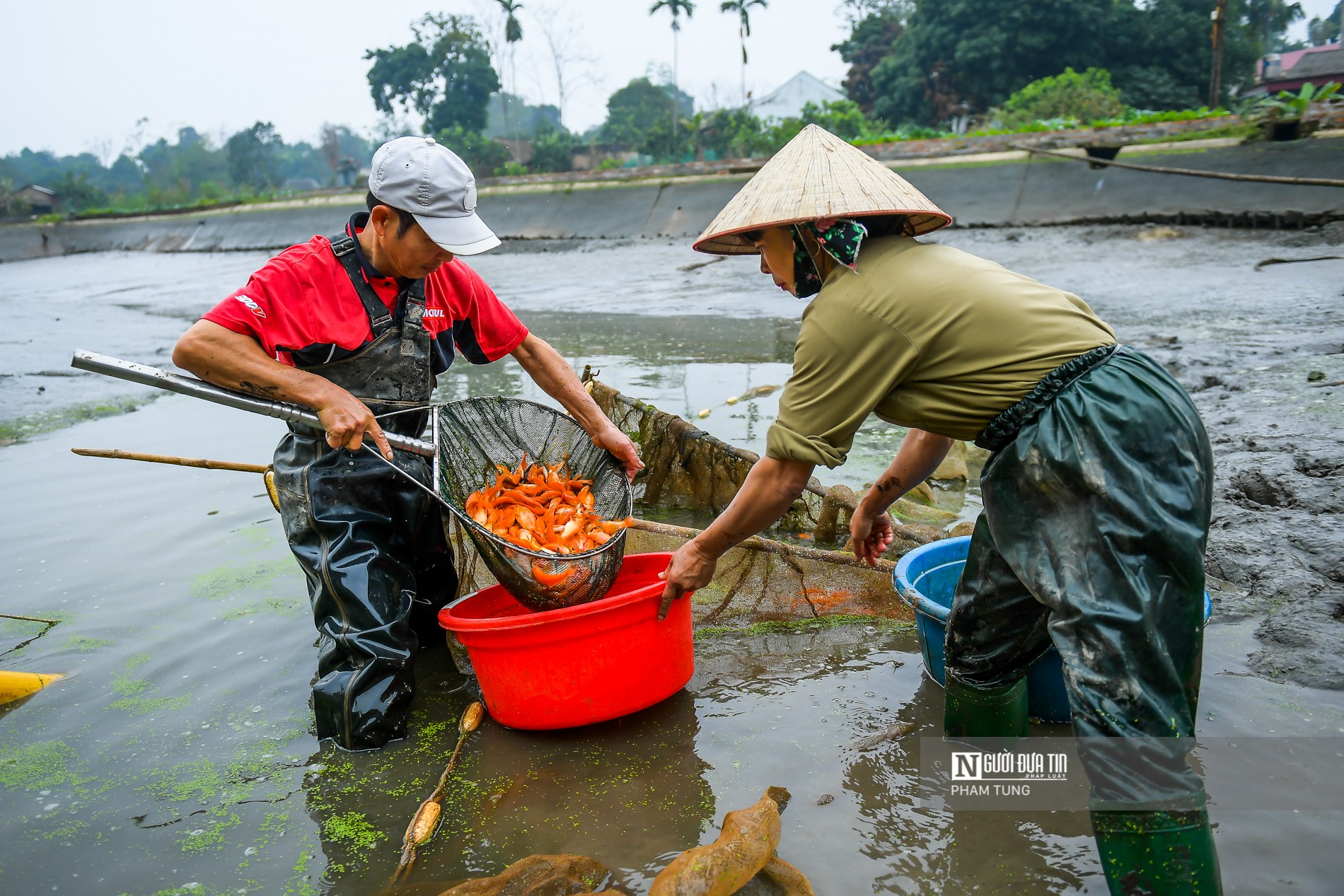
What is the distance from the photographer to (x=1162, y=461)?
6.89ft

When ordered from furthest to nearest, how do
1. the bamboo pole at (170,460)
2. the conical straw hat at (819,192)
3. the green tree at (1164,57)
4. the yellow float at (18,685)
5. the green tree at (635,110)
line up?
the green tree at (635,110)
the green tree at (1164,57)
the bamboo pole at (170,460)
the yellow float at (18,685)
the conical straw hat at (819,192)

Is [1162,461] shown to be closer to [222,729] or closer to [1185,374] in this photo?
[222,729]

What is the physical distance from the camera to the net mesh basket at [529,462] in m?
3.09

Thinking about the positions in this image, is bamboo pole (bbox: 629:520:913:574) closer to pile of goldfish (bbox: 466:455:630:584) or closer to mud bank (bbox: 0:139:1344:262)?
pile of goldfish (bbox: 466:455:630:584)

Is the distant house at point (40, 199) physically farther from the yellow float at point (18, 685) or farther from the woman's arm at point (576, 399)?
the woman's arm at point (576, 399)

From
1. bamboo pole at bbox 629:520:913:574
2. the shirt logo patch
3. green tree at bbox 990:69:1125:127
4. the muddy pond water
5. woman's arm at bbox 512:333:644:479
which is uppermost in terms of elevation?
green tree at bbox 990:69:1125:127

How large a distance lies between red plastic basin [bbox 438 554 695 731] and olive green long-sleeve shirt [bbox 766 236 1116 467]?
95 centimetres

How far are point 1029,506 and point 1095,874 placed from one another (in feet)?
3.30

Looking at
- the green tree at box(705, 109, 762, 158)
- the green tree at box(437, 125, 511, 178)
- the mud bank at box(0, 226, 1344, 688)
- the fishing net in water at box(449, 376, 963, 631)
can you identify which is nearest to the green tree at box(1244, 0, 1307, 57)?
the green tree at box(705, 109, 762, 158)

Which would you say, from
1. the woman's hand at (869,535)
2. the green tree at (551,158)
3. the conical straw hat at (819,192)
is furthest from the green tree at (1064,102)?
the conical straw hat at (819,192)

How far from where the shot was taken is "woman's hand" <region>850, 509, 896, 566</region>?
10.4 feet

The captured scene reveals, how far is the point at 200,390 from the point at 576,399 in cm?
139

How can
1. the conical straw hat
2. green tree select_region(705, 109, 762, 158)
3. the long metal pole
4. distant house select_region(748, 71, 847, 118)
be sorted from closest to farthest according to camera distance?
the conical straw hat → the long metal pole → green tree select_region(705, 109, 762, 158) → distant house select_region(748, 71, 847, 118)

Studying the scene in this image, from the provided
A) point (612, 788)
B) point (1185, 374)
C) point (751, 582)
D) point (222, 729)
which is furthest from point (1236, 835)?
point (1185, 374)
